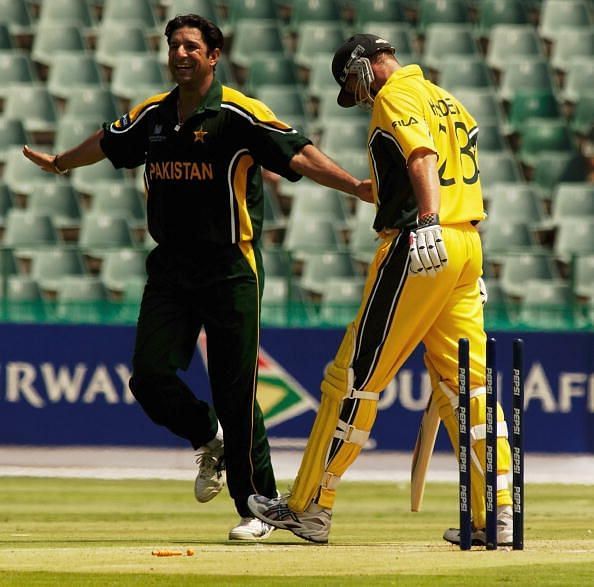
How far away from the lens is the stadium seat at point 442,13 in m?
17.8

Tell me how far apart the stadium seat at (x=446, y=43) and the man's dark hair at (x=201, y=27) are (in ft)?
34.0

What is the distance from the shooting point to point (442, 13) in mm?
17844

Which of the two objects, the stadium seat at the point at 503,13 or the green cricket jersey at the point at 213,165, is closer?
the green cricket jersey at the point at 213,165

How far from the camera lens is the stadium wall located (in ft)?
41.2

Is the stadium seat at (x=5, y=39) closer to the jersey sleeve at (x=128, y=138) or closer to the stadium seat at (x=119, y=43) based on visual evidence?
the stadium seat at (x=119, y=43)

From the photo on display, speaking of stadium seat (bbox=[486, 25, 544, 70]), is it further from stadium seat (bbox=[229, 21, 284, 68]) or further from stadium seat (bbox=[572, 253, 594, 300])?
stadium seat (bbox=[572, 253, 594, 300])

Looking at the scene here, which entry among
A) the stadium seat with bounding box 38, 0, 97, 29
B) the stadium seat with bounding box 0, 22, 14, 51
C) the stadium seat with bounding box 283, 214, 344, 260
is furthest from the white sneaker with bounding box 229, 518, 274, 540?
the stadium seat with bounding box 38, 0, 97, 29

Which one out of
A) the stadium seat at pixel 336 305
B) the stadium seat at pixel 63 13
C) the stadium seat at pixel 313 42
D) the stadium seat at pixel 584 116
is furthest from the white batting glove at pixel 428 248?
the stadium seat at pixel 63 13

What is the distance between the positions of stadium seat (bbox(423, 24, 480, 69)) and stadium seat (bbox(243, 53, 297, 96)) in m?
1.50

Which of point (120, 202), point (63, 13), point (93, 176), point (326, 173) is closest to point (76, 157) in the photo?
point (326, 173)

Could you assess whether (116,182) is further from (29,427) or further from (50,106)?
(29,427)

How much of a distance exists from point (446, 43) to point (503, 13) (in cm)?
84

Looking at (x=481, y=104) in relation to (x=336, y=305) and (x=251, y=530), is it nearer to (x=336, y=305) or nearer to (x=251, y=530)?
(x=336, y=305)

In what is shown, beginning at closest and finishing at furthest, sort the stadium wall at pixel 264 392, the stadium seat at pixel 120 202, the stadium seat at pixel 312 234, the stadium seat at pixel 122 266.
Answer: the stadium wall at pixel 264 392 < the stadium seat at pixel 122 266 < the stadium seat at pixel 312 234 < the stadium seat at pixel 120 202
